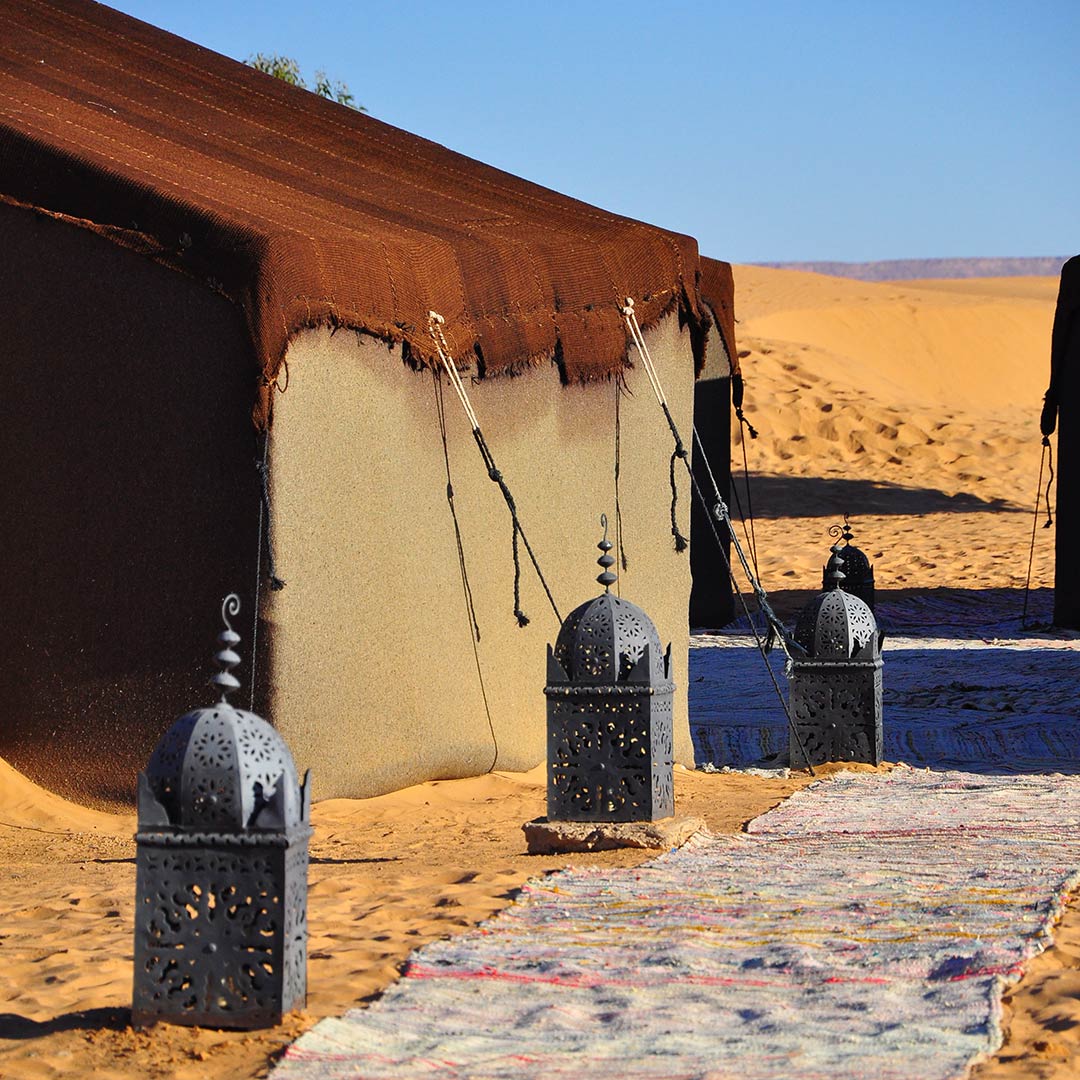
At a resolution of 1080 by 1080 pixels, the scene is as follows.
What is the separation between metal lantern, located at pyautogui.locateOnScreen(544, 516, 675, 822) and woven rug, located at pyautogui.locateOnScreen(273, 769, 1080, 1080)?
0.33 m

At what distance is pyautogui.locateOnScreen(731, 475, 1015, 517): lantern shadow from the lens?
24.3 meters

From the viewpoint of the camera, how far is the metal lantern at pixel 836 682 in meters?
8.99

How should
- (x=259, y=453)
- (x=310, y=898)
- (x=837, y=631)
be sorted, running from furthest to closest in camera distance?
(x=837, y=631) < (x=259, y=453) < (x=310, y=898)

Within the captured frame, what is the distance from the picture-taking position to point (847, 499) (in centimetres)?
2503

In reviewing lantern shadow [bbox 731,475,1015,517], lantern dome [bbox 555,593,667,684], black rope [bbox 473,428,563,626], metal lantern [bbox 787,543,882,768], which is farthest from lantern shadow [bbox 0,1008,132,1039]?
lantern shadow [bbox 731,475,1015,517]

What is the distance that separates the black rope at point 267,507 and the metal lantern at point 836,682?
10.5 feet

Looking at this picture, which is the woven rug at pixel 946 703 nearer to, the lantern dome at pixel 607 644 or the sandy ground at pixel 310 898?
the sandy ground at pixel 310 898

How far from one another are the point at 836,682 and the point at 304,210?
3726mm

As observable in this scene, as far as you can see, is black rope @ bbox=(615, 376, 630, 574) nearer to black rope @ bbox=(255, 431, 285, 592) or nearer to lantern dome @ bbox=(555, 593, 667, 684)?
lantern dome @ bbox=(555, 593, 667, 684)

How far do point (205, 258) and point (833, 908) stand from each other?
148 inches

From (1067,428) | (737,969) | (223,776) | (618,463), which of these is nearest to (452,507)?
(618,463)

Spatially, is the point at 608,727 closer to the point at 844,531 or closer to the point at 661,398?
the point at 661,398

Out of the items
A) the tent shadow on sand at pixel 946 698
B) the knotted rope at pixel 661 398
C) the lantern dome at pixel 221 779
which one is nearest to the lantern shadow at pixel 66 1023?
the lantern dome at pixel 221 779

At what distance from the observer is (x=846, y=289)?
56.0m
